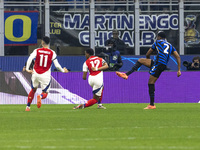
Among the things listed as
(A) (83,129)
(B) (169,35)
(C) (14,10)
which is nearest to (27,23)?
(C) (14,10)

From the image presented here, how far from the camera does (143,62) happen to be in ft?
55.4

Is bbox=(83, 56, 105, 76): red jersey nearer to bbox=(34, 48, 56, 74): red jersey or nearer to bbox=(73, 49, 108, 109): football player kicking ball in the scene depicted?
bbox=(73, 49, 108, 109): football player kicking ball

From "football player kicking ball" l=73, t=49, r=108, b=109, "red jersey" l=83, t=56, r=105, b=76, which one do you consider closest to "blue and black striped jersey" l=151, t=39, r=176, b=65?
"football player kicking ball" l=73, t=49, r=108, b=109

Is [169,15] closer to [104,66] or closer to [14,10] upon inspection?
[14,10]

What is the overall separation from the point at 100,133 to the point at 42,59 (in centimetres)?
650

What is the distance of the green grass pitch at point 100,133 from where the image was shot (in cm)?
841

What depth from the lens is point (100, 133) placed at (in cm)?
1004

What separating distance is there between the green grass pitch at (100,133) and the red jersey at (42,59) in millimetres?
→ 2721

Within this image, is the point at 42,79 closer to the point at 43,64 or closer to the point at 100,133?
the point at 43,64

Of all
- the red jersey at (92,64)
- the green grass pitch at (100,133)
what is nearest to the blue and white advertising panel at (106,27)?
the red jersey at (92,64)

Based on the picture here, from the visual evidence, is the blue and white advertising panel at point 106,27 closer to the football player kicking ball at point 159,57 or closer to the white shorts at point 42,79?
the football player kicking ball at point 159,57

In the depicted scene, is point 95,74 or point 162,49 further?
point 95,74

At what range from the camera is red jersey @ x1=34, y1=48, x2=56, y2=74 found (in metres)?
16.2

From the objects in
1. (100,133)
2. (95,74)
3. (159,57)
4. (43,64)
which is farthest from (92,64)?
(100,133)
